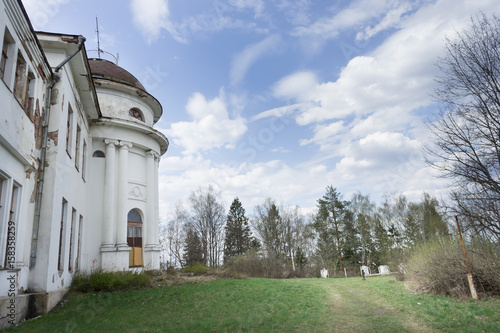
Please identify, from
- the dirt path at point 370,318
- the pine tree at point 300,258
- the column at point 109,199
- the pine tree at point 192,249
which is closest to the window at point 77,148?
the column at point 109,199

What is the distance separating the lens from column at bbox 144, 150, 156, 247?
2062 centimetres

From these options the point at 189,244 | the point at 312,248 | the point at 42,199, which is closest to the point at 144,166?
the point at 42,199

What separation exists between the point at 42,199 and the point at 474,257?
15356mm

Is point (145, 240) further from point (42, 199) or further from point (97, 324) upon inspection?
point (97, 324)

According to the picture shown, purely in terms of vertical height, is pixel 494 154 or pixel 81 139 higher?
pixel 81 139

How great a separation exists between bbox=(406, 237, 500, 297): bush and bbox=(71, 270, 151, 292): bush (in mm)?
12096

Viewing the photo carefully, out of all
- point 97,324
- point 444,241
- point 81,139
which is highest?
point 81,139

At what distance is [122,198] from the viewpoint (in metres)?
19.3

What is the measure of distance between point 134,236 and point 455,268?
646 inches

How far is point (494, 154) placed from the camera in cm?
1004

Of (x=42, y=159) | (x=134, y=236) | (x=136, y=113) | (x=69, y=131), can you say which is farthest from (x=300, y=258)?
(x=42, y=159)

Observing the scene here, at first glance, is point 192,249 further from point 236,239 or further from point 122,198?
point 122,198

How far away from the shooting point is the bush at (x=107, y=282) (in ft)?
43.2

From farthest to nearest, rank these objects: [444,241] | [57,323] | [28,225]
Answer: [444,241] → [28,225] → [57,323]
